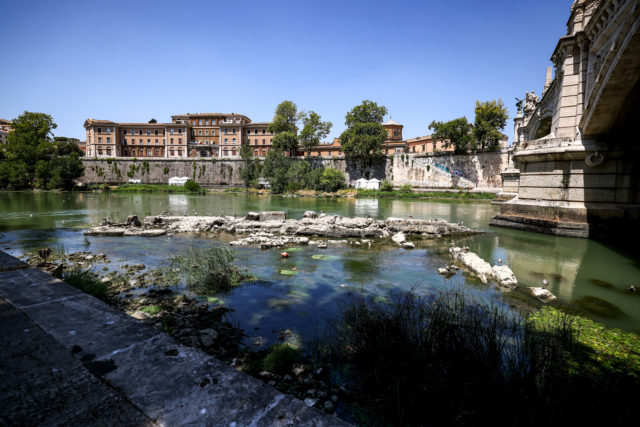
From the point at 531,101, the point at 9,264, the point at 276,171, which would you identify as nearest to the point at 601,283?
the point at 9,264

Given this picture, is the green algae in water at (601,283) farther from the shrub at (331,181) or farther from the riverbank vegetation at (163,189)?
the riverbank vegetation at (163,189)

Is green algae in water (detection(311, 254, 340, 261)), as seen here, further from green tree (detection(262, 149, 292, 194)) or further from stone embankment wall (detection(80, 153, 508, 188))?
stone embankment wall (detection(80, 153, 508, 188))

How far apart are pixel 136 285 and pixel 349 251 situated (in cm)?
631

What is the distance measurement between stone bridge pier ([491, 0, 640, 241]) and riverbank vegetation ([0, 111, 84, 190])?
58.4m

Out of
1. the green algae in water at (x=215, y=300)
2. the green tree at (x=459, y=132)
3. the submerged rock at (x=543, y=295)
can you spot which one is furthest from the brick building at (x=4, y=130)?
the submerged rock at (x=543, y=295)

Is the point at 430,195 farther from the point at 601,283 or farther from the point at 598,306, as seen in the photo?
the point at 598,306

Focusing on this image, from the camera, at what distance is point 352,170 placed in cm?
5825

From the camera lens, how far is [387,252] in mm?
10383

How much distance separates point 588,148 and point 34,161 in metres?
69.6

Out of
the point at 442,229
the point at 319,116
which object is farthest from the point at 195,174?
the point at 442,229

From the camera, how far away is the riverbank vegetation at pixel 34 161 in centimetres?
4662

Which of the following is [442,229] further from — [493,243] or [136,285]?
[136,285]

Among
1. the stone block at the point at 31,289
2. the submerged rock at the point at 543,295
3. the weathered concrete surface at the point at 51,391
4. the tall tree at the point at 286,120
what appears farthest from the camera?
the tall tree at the point at 286,120

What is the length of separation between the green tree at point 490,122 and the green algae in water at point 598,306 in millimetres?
46800
